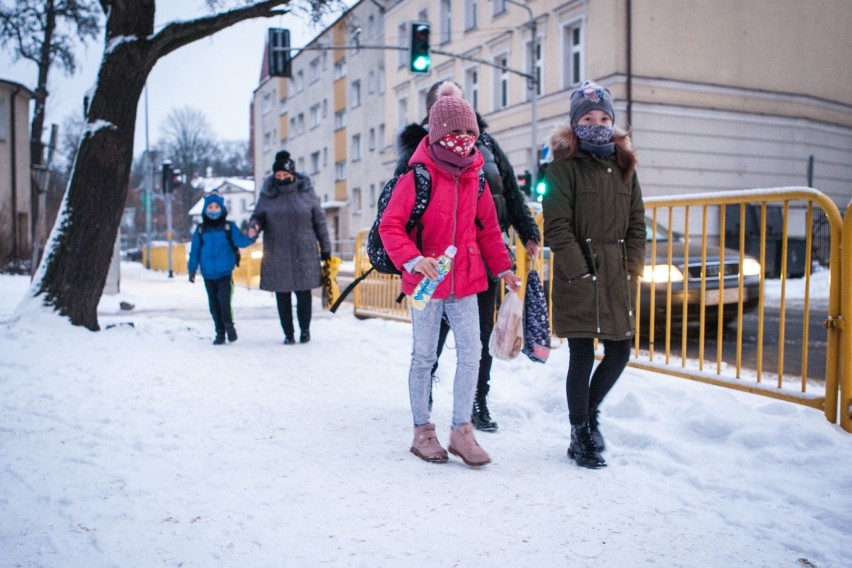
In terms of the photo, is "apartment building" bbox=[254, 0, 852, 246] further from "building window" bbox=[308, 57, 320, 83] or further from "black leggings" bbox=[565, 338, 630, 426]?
"building window" bbox=[308, 57, 320, 83]

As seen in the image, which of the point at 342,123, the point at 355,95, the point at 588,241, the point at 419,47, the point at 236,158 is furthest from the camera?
the point at 236,158

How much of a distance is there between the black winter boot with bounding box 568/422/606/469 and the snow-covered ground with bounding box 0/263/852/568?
8cm

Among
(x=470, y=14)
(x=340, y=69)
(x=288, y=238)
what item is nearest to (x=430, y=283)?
(x=288, y=238)

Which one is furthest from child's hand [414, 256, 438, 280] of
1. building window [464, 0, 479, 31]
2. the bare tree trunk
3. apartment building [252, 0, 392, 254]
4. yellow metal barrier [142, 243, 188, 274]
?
apartment building [252, 0, 392, 254]

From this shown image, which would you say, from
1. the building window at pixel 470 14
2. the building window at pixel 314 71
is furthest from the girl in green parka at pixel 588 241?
the building window at pixel 314 71

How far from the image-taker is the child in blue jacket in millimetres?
7672

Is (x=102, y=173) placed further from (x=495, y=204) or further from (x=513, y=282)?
(x=513, y=282)

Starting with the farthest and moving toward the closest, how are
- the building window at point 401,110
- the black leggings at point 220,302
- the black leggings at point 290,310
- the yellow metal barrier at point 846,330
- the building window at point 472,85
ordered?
the building window at point 401,110 < the building window at point 472,85 < the black leggings at point 220,302 < the black leggings at point 290,310 < the yellow metal barrier at point 846,330

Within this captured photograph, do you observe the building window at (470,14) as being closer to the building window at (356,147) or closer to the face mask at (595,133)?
the building window at (356,147)

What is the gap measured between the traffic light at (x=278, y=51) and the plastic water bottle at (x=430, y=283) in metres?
12.7

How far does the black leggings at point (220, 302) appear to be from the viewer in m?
7.67

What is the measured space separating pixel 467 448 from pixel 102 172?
5.63m

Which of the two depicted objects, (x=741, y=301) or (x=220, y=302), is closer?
(x=741, y=301)

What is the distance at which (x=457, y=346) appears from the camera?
3666mm
